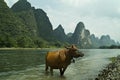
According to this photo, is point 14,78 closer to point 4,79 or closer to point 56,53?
point 4,79

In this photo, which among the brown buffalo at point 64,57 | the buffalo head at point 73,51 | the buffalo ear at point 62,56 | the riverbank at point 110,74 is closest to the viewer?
the riverbank at point 110,74

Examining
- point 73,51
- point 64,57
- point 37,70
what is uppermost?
point 73,51

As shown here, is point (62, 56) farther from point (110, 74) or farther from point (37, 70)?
point (37, 70)

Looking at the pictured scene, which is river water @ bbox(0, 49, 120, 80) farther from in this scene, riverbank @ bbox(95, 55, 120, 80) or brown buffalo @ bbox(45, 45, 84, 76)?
brown buffalo @ bbox(45, 45, 84, 76)

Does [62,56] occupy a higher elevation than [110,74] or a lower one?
higher

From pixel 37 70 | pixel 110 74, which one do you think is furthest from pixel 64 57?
pixel 37 70

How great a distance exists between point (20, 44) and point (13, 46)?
19.4 m

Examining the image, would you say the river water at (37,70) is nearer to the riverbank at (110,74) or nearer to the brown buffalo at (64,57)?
the riverbank at (110,74)

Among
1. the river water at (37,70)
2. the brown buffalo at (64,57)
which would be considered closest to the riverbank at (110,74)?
the river water at (37,70)

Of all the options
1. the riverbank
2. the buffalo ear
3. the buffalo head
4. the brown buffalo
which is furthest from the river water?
the buffalo head

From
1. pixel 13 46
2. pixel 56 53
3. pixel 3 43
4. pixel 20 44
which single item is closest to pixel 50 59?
pixel 56 53

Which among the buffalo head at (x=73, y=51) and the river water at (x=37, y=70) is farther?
the river water at (x=37, y=70)

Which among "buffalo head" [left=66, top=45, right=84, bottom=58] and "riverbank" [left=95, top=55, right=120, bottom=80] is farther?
"buffalo head" [left=66, top=45, right=84, bottom=58]

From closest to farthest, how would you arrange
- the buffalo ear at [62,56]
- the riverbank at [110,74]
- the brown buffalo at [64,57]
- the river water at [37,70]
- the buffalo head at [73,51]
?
the riverbank at [110,74], the buffalo head at [73,51], the brown buffalo at [64,57], the buffalo ear at [62,56], the river water at [37,70]
